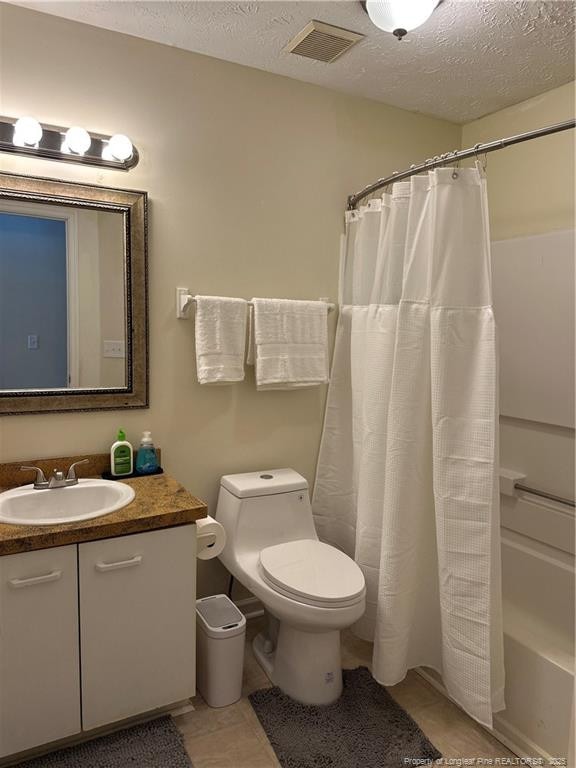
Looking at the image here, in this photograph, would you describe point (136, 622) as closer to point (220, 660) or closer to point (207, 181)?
point (220, 660)

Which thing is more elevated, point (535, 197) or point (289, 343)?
point (535, 197)

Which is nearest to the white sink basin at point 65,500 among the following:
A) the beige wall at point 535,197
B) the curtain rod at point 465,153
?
the curtain rod at point 465,153

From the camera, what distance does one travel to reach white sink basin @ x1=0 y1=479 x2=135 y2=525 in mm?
1750

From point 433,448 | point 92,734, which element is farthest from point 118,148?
point 92,734

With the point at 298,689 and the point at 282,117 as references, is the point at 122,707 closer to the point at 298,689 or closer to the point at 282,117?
the point at 298,689

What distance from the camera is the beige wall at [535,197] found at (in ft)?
7.31

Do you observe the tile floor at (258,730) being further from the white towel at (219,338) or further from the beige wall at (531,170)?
the beige wall at (531,170)

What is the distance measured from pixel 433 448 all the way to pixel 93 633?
49.0 inches

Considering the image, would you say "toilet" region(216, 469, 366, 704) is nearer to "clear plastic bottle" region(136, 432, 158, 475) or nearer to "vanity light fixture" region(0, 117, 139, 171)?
"clear plastic bottle" region(136, 432, 158, 475)

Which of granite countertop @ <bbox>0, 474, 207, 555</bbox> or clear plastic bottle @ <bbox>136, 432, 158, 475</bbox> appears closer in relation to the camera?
granite countertop @ <bbox>0, 474, 207, 555</bbox>

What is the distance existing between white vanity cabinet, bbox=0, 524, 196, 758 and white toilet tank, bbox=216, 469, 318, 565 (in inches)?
15.9

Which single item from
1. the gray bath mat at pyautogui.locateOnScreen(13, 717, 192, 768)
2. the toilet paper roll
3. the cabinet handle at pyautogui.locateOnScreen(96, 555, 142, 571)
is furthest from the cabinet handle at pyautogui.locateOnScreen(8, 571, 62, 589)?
the gray bath mat at pyautogui.locateOnScreen(13, 717, 192, 768)

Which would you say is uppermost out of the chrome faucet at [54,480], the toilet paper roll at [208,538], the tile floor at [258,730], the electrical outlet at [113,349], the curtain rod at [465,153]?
the curtain rod at [465,153]

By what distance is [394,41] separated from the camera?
196 centimetres
